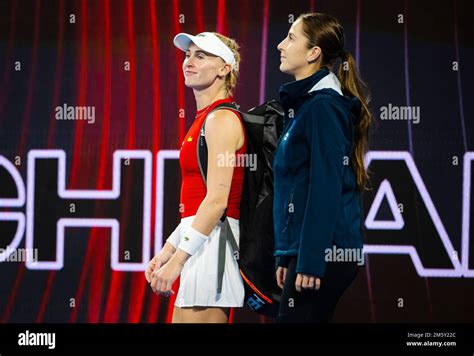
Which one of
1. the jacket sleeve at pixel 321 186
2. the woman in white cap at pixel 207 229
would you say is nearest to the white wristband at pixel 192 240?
the woman in white cap at pixel 207 229

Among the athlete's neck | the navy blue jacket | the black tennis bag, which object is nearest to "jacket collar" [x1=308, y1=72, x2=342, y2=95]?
the navy blue jacket

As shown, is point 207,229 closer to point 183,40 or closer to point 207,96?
point 207,96

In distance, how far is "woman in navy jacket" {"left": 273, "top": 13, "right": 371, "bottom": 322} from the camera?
268 centimetres

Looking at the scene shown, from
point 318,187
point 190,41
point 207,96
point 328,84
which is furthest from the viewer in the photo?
point 190,41

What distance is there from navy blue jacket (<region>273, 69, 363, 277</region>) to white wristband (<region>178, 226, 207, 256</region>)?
0.32 metres

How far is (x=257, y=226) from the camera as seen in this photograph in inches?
119

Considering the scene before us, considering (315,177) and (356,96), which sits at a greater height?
(356,96)

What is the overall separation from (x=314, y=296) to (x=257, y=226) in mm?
433

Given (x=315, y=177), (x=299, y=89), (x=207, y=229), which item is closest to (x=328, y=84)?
(x=299, y=89)

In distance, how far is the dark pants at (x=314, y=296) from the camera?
2715 millimetres

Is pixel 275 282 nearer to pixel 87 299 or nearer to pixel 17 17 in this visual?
pixel 87 299

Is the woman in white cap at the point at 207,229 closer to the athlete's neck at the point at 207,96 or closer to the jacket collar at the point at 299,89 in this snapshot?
the athlete's neck at the point at 207,96

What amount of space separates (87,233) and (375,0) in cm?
248

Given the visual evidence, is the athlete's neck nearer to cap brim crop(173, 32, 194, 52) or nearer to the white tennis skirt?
cap brim crop(173, 32, 194, 52)
